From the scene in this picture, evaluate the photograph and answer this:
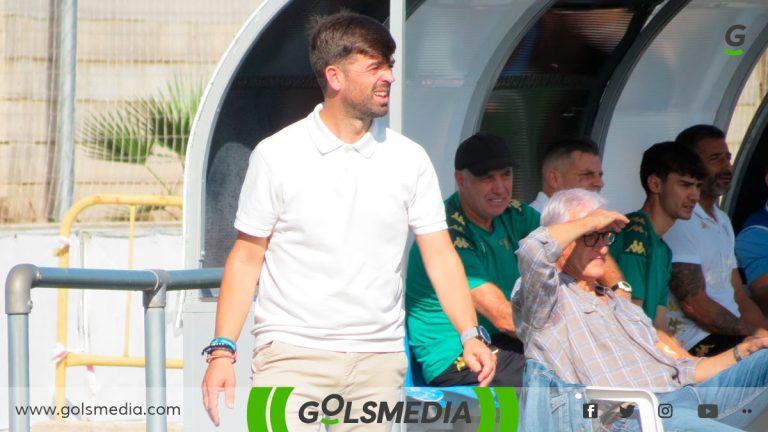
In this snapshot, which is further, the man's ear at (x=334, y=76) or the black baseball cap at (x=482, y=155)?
the black baseball cap at (x=482, y=155)

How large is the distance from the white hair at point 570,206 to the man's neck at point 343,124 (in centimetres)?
107

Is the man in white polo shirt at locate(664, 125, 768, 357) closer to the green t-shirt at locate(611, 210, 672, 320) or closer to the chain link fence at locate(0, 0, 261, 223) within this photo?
the green t-shirt at locate(611, 210, 672, 320)

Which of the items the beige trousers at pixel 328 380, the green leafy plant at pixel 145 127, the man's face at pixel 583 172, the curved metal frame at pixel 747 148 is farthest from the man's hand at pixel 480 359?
the green leafy plant at pixel 145 127

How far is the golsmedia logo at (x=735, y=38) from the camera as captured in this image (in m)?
6.93

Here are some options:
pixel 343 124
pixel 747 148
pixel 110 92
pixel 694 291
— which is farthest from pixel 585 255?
pixel 110 92

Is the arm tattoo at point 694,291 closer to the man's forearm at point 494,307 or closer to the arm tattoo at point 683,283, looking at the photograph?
the arm tattoo at point 683,283

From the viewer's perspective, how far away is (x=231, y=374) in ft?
11.9

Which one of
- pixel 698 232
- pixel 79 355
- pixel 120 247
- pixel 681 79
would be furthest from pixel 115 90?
pixel 698 232

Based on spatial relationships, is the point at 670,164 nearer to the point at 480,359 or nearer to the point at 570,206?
the point at 570,206

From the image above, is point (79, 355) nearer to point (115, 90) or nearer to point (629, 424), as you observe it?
point (115, 90)

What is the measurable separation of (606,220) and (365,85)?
3.67ft

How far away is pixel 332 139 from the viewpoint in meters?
3.71

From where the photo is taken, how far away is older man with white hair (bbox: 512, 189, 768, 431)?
172 inches

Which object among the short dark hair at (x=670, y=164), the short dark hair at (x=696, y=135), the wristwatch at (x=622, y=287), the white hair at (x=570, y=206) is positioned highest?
the short dark hair at (x=696, y=135)
